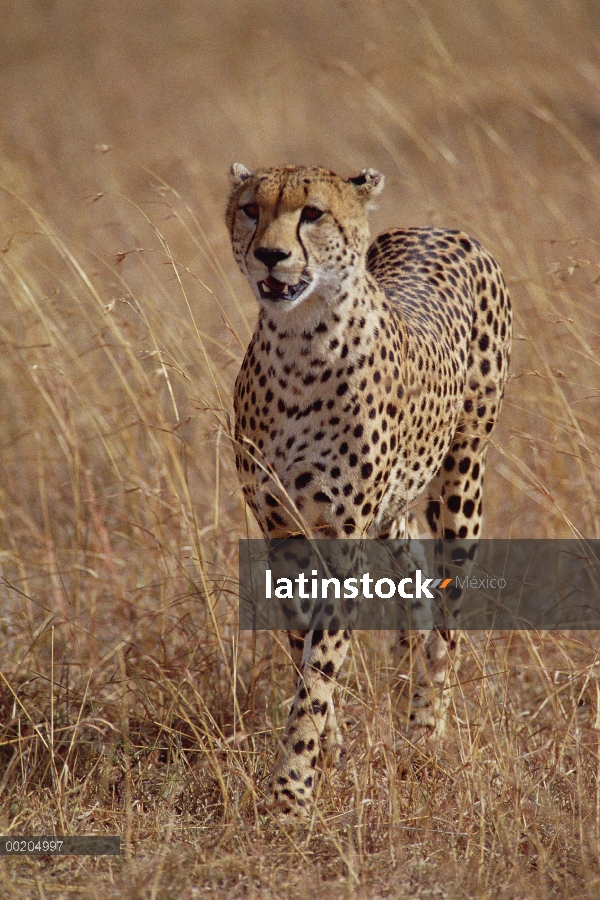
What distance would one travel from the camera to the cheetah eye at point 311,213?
2.42m

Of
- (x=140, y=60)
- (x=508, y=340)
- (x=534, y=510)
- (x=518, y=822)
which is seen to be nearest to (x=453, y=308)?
(x=508, y=340)

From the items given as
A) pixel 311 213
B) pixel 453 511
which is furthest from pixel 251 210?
pixel 453 511

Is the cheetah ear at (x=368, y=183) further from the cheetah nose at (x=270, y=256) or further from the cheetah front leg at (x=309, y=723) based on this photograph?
the cheetah front leg at (x=309, y=723)

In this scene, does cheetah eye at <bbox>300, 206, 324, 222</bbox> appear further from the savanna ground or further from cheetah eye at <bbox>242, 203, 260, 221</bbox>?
the savanna ground

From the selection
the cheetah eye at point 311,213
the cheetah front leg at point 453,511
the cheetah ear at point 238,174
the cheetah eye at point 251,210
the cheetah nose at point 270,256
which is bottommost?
the cheetah front leg at point 453,511

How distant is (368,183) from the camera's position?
103 inches

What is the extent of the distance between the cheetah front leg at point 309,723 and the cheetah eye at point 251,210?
3.13 feet

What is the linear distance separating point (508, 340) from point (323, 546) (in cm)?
119

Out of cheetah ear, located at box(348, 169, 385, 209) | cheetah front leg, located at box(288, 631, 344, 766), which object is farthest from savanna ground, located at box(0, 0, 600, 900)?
cheetah ear, located at box(348, 169, 385, 209)

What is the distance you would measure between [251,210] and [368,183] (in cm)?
31

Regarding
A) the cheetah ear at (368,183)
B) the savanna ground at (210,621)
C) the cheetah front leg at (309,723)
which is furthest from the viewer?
the cheetah ear at (368,183)

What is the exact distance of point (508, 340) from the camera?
11.2ft

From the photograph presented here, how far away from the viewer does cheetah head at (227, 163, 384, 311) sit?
2348 mm

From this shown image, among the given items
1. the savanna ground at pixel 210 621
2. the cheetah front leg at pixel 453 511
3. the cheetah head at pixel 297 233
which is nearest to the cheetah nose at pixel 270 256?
the cheetah head at pixel 297 233
